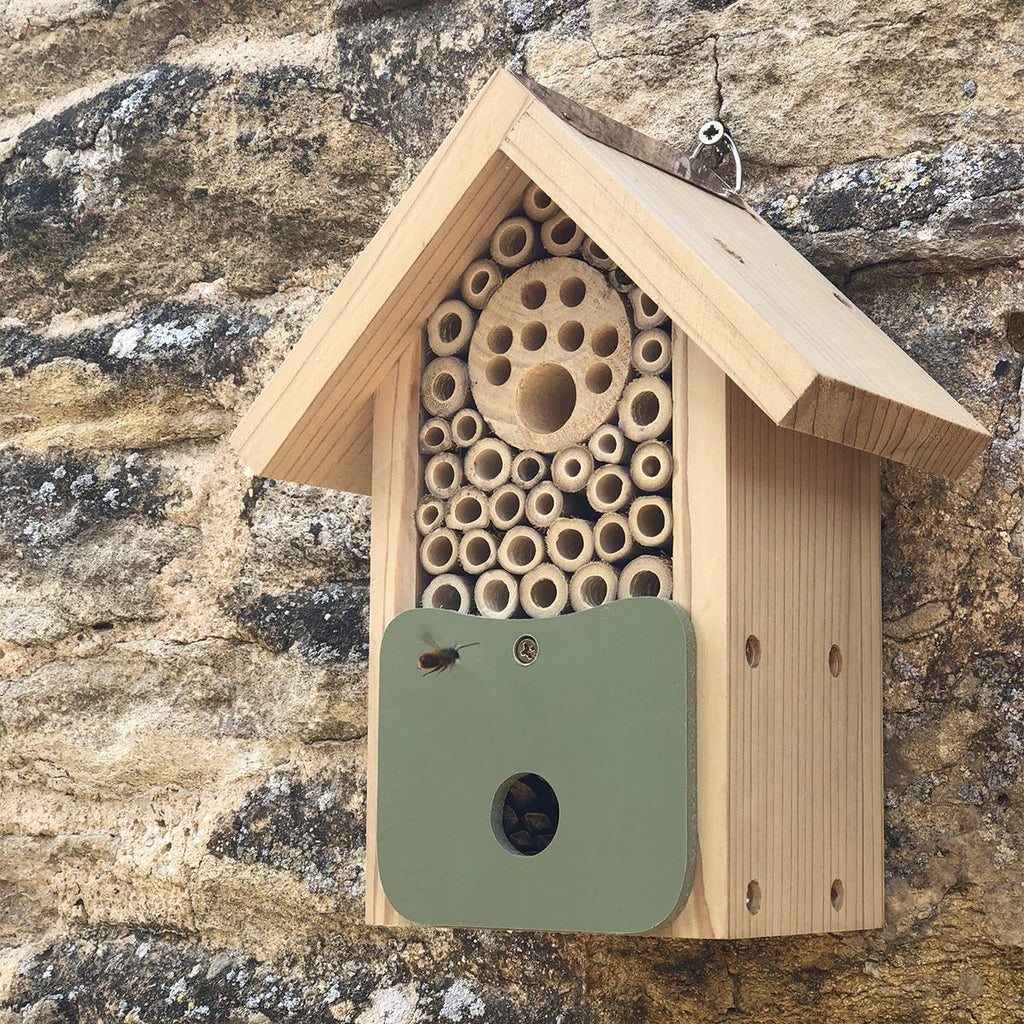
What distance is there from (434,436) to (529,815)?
1.21 ft

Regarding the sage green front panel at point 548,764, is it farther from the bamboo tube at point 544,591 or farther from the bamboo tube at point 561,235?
the bamboo tube at point 561,235

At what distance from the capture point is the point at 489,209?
1.37 meters

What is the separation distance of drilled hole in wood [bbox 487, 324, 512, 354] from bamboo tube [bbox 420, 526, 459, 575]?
0.18m

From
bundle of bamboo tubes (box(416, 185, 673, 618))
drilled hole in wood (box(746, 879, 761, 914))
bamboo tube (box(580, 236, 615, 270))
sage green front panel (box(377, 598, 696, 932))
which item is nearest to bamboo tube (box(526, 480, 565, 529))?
bundle of bamboo tubes (box(416, 185, 673, 618))

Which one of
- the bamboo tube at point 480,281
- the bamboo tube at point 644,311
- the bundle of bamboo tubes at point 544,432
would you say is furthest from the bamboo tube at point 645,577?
the bamboo tube at point 480,281

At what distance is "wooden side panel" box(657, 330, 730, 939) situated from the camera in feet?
3.84

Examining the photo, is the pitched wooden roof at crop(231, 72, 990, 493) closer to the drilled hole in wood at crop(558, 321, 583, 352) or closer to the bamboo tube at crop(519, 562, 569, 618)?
the drilled hole in wood at crop(558, 321, 583, 352)

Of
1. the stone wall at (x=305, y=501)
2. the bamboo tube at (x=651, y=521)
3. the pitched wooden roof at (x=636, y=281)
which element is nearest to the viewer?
the pitched wooden roof at (x=636, y=281)

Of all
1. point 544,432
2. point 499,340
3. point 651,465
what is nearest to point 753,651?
point 651,465

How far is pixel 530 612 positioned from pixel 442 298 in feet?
1.06

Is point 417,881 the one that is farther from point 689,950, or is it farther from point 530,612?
point 689,950

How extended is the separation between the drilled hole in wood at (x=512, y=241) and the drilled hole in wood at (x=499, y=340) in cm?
7

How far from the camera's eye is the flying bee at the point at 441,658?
1.31 meters

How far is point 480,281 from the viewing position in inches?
55.6
